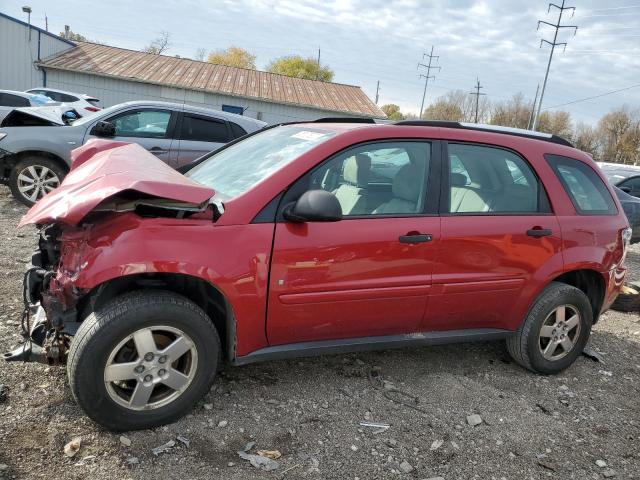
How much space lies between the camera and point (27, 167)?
7172 mm

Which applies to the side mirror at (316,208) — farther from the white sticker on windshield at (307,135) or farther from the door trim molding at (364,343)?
the door trim molding at (364,343)

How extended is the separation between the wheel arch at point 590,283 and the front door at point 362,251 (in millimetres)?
1515

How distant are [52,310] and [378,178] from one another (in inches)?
79.4

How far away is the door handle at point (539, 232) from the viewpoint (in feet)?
11.7

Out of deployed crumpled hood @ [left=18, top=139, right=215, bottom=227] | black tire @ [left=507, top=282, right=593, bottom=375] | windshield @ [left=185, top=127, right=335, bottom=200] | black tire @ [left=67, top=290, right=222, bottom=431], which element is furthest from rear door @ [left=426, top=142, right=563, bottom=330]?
deployed crumpled hood @ [left=18, top=139, right=215, bottom=227]

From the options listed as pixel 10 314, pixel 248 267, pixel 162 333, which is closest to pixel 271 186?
pixel 248 267

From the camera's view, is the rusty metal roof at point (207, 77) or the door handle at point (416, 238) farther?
the rusty metal roof at point (207, 77)

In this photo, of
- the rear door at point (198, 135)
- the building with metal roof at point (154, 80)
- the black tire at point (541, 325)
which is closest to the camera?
the black tire at point (541, 325)

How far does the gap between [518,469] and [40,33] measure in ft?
107

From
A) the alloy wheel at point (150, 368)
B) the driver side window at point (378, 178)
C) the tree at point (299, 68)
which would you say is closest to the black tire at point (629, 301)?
the driver side window at point (378, 178)

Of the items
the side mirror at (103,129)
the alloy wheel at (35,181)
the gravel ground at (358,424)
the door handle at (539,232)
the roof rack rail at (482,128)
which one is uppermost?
the roof rack rail at (482,128)

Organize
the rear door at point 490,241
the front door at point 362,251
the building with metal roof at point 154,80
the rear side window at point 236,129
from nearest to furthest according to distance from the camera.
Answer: the front door at point 362,251 < the rear door at point 490,241 < the rear side window at point 236,129 < the building with metal roof at point 154,80

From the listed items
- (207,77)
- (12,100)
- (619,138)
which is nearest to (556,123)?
(619,138)

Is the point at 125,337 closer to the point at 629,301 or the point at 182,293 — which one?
the point at 182,293
